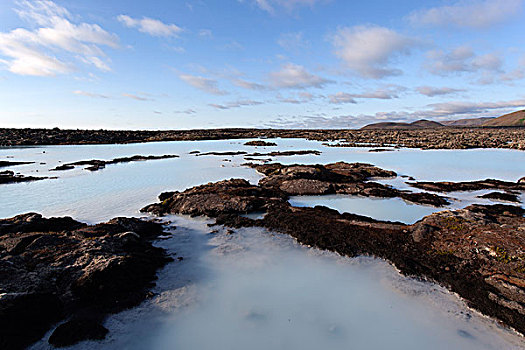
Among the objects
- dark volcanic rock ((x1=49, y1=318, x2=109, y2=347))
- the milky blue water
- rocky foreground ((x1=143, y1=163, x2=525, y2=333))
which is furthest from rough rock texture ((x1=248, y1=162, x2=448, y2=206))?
dark volcanic rock ((x1=49, y1=318, x2=109, y2=347))

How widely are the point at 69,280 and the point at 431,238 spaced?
1115 centimetres

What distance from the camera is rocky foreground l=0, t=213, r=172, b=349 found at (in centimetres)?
559

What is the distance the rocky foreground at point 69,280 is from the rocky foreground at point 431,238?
182 inches

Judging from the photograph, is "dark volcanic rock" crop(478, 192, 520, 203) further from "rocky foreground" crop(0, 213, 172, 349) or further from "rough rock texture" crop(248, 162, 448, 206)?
"rocky foreground" crop(0, 213, 172, 349)

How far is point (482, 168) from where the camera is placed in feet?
91.6

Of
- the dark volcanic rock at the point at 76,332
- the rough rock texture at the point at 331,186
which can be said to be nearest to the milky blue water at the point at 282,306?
the dark volcanic rock at the point at 76,332

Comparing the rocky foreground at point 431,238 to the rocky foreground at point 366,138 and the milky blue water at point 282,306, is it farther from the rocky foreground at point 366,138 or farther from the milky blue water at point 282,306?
the rocky foreground at point 366,138

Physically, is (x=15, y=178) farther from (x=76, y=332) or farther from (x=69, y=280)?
(x=76, y=332)

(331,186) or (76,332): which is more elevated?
(331,186)

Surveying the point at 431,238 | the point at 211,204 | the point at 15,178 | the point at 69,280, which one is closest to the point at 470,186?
the point at 431,238

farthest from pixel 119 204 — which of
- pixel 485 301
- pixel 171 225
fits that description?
pixel 485 301

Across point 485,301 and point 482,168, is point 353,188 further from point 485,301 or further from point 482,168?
point 482,168

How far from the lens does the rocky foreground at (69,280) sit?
559 cm

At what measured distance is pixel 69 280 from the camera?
22.9 feet
